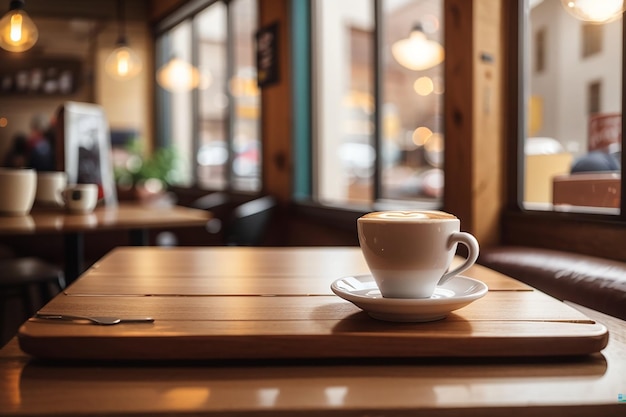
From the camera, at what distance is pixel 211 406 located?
0.60 meters

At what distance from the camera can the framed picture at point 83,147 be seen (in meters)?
3.34

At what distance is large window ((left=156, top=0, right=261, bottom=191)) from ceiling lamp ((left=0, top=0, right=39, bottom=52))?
241cm

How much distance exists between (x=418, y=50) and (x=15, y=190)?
2656 mm

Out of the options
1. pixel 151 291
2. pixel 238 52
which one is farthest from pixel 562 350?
pixel 238 52

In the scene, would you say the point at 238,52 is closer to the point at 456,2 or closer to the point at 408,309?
the point at 456,2

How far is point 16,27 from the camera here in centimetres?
298

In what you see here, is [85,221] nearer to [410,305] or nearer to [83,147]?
[83,147]

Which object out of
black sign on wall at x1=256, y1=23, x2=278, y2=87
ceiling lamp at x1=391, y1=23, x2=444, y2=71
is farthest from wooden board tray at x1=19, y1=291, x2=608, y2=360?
black sign on wall at x1=256, y1=23, x2=278, y2=87

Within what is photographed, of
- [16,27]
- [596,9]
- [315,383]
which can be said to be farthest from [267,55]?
[315,383]

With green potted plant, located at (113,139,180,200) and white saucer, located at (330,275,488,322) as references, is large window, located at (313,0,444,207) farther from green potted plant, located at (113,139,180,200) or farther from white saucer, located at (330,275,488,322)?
white saucer, located at (330,275,488,322)

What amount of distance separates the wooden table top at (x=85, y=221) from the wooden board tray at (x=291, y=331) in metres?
1.25

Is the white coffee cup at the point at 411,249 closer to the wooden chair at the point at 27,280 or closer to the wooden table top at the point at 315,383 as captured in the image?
the wooden table top at the point at 315,383

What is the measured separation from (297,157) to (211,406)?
417 centimetres

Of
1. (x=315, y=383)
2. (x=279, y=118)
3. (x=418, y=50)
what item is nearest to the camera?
(x=315, y=383)
